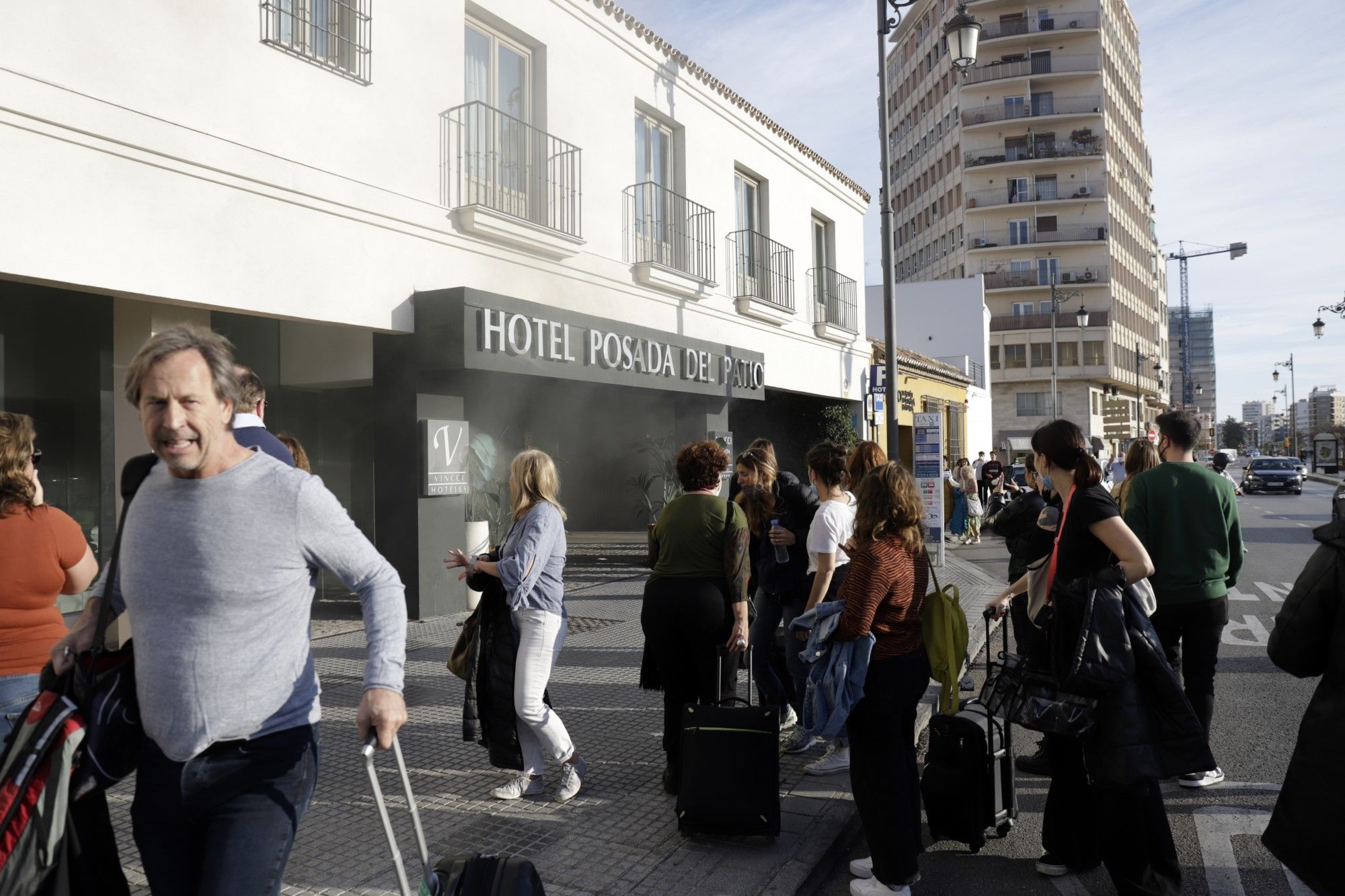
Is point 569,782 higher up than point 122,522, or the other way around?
point 122,522

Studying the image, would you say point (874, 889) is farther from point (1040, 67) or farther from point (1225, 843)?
point (1040, 67)

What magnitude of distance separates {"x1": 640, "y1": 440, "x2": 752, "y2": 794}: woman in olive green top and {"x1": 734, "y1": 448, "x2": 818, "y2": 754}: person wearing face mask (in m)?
0.76

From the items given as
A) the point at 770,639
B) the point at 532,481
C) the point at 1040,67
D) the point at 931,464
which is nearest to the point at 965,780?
the point at 770,639

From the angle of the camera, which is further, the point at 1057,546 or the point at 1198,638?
the point at 1198,638

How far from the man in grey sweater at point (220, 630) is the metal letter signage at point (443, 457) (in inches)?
286

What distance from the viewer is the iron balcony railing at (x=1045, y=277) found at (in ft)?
194

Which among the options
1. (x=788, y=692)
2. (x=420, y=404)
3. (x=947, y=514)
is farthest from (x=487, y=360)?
(x=947, y=514)

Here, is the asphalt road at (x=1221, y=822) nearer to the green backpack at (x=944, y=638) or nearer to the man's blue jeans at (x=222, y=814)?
the green backpack at (x=944, y=638)

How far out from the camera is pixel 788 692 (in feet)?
17.9

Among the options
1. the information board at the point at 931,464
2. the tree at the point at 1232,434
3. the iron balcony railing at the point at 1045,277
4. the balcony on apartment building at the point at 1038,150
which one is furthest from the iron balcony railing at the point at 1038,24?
the tree at the point at 1232,434

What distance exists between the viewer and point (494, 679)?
175 inches

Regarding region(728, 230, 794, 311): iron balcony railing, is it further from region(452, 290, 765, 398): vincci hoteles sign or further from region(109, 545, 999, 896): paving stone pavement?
region(109, 545, 999, 896): paving stone pavement

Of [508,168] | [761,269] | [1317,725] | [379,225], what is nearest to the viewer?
[1317,725]

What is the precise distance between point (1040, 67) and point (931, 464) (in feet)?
182
